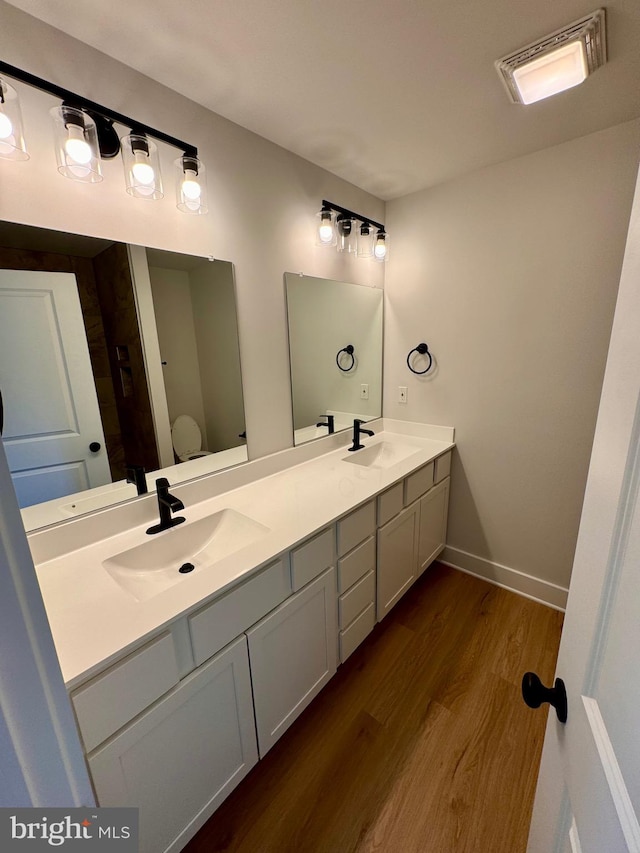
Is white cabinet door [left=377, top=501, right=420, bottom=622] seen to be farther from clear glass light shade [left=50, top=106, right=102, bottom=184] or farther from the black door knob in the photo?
clear glass light shade [left=50, top=106, right=102, bottom=184]

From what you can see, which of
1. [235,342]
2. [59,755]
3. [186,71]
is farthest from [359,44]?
[59,755]

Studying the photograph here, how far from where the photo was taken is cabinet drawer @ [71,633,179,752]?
75 cm

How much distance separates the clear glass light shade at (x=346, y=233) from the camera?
187cm

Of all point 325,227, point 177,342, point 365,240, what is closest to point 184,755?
point 177,342

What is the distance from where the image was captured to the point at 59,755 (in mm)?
426

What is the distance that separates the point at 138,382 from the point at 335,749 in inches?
63.1

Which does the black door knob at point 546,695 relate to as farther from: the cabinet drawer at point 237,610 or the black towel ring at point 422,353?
the black towel ring at point 422,353

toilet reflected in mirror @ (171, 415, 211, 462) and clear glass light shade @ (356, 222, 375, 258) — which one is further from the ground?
clear glass light shade @ (356, 222, 375, 258)

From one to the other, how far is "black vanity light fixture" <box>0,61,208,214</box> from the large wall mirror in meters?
0.19

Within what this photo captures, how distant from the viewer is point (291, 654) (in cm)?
123

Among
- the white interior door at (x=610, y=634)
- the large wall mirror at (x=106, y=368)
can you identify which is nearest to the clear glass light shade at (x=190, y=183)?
the large wall mirror at (x=106, y=368)

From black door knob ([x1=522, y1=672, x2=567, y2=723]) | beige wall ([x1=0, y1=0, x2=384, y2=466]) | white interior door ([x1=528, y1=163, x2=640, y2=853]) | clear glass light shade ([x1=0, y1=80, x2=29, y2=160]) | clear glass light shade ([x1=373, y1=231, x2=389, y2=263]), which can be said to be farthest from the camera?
clear glass light shade ([x1=373, y1=231, x2=389, y2=263])

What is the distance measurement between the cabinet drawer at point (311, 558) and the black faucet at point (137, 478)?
616 mm

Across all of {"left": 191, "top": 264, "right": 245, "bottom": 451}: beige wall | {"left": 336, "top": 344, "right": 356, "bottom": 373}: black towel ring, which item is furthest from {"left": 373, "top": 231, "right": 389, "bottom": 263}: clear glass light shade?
{"left": 191, "top": 264, "right": 245, "bottom": 451}: beige wall
